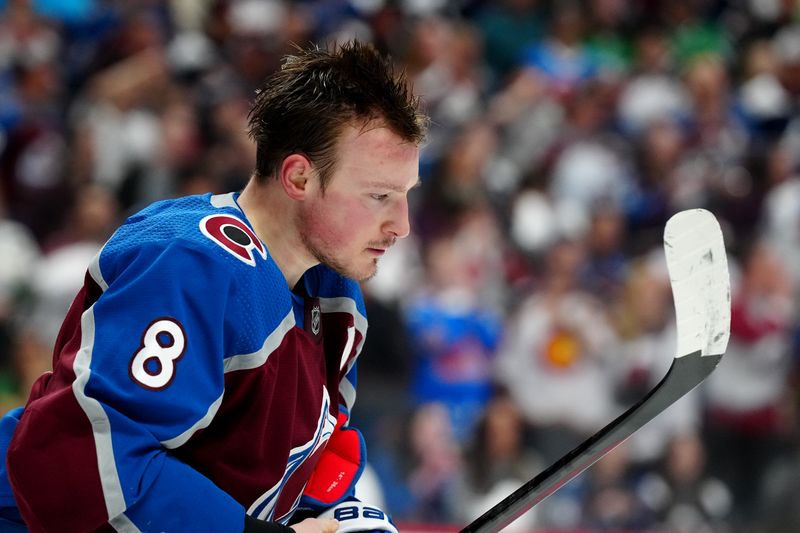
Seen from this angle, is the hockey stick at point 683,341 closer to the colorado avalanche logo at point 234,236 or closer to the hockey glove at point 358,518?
the hockey glove at point 358,518

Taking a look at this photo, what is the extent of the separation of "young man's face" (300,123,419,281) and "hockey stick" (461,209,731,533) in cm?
37

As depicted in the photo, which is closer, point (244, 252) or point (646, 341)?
point (244, 252)

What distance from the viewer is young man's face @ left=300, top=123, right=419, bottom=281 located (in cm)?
141

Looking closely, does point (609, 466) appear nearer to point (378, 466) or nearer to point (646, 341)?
point (646, 341)

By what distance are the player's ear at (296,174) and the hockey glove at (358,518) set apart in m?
0.53

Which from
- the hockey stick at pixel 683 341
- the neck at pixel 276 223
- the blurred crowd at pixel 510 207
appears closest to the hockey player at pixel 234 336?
the neck at pixel 276 223

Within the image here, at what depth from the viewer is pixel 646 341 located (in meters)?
3.98

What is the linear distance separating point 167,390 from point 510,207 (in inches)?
133

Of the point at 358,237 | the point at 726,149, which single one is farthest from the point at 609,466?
the point at 358,237

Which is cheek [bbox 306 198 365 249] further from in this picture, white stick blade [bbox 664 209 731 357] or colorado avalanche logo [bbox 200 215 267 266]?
white stick blade [bbox 664 209 731 357]

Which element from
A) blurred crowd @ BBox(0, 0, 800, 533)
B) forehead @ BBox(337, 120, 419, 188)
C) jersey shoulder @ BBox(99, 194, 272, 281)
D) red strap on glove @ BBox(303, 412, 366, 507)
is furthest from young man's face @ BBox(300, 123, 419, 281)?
blurred crowd @ BBox(0, 0, 800, 533)

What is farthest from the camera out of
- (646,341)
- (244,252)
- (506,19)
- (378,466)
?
(506,19)

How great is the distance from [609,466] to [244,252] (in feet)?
8.79

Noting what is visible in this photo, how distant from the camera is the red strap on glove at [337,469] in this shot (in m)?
1.69
